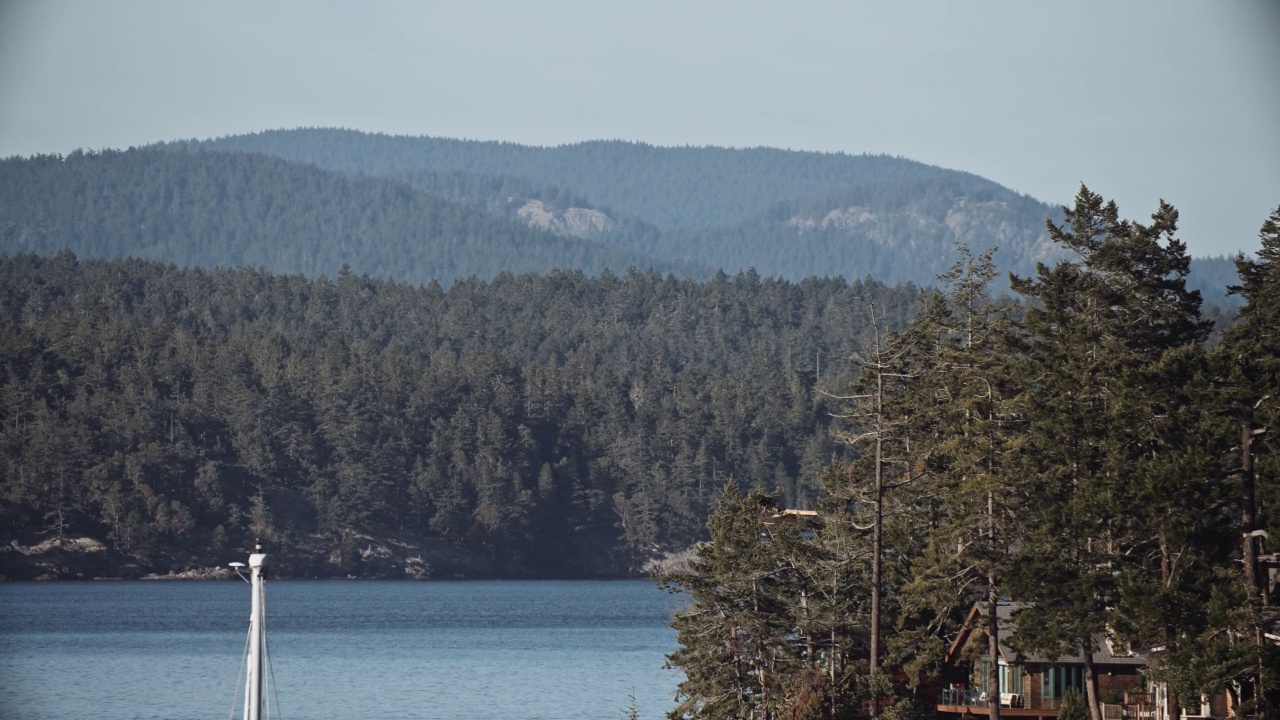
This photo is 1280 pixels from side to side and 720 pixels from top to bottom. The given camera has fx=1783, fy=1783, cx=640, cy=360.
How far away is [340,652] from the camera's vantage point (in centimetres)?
9988

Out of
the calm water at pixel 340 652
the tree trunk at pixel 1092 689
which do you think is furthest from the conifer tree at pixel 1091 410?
the calm water at pixel 340 652

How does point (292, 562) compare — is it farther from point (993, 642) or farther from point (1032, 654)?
point (993, 642)

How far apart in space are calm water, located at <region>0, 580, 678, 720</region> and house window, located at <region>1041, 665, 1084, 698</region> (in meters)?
11.7

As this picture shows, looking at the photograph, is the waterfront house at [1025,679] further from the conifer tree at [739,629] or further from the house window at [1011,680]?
the conifer tree at [739,629]

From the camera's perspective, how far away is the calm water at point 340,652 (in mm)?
75062

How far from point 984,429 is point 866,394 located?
4.10 m

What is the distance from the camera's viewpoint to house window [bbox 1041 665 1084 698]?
52.6 meters

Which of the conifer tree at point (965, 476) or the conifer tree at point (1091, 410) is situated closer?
the conifer tree at point (1091, 410)

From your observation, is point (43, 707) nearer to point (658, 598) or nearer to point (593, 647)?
point (593, 647)

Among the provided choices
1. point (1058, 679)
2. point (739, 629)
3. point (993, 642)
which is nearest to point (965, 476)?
point (993, 642)

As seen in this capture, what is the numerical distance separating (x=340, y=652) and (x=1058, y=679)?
183 feet

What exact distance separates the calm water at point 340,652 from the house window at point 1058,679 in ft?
38.5

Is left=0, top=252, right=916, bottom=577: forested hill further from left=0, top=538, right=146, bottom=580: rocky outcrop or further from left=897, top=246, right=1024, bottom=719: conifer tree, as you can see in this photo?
left=897, top=246, right=1024, bottom=719: conifer tree

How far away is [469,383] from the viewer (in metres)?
199
